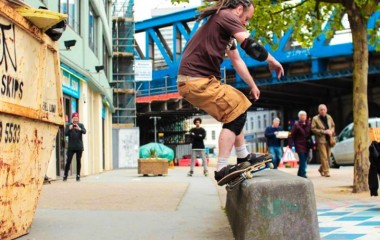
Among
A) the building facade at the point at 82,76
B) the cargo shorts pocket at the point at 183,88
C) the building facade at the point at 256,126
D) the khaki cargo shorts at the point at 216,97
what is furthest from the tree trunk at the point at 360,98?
the building facade at the point at 256,126

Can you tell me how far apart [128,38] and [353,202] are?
94.7ft

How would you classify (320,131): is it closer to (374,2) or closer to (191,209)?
(374,2)

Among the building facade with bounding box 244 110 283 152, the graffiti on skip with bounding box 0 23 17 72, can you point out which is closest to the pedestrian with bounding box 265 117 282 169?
the graffiti on skip with bounding box 0 23 17 72

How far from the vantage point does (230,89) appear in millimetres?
4258

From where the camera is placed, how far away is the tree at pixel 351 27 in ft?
30.2

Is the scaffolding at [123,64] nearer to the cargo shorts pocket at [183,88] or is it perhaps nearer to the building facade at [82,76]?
the building facade at [82,76]

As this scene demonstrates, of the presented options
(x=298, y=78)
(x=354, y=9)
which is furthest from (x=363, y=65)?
(x=298, y=78)

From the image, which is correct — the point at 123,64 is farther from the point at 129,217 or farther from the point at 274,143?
the point at 129,217

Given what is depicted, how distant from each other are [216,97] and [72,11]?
44.0ft

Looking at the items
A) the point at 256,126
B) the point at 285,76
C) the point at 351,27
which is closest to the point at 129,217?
the point at 351,27

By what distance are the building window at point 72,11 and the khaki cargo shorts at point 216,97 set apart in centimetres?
1128

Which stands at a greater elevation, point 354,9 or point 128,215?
point 354,9

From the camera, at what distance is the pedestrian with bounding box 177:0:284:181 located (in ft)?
13.6

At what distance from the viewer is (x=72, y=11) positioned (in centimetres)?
1658
